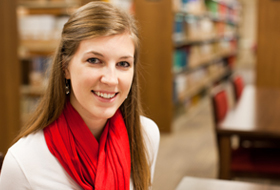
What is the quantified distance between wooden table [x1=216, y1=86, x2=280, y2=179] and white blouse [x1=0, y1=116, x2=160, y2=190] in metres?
1.48

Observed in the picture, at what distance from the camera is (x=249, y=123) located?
98.9 inches

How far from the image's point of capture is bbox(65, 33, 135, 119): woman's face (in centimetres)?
111

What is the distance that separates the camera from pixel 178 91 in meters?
5.37

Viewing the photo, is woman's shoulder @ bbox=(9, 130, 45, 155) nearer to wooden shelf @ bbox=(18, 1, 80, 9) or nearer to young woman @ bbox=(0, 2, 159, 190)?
young woman @ bbox=(0, 2, 159, 190)

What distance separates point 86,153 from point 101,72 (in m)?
0.27

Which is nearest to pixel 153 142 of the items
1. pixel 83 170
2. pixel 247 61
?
pixel 83 170

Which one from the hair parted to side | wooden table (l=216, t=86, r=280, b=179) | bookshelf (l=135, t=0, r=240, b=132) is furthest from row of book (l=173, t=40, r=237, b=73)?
the hair parted to side

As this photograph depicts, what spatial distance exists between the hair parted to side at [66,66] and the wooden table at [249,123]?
1186 mm

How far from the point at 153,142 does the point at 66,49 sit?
504mm

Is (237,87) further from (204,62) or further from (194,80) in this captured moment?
(204,62)

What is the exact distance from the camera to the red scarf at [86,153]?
1.14m

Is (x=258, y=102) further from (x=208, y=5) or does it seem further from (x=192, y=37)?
(x=208, y=5)

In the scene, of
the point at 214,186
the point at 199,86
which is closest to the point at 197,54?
the point at 199,86

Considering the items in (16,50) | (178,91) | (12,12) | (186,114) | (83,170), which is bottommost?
(186,114)
